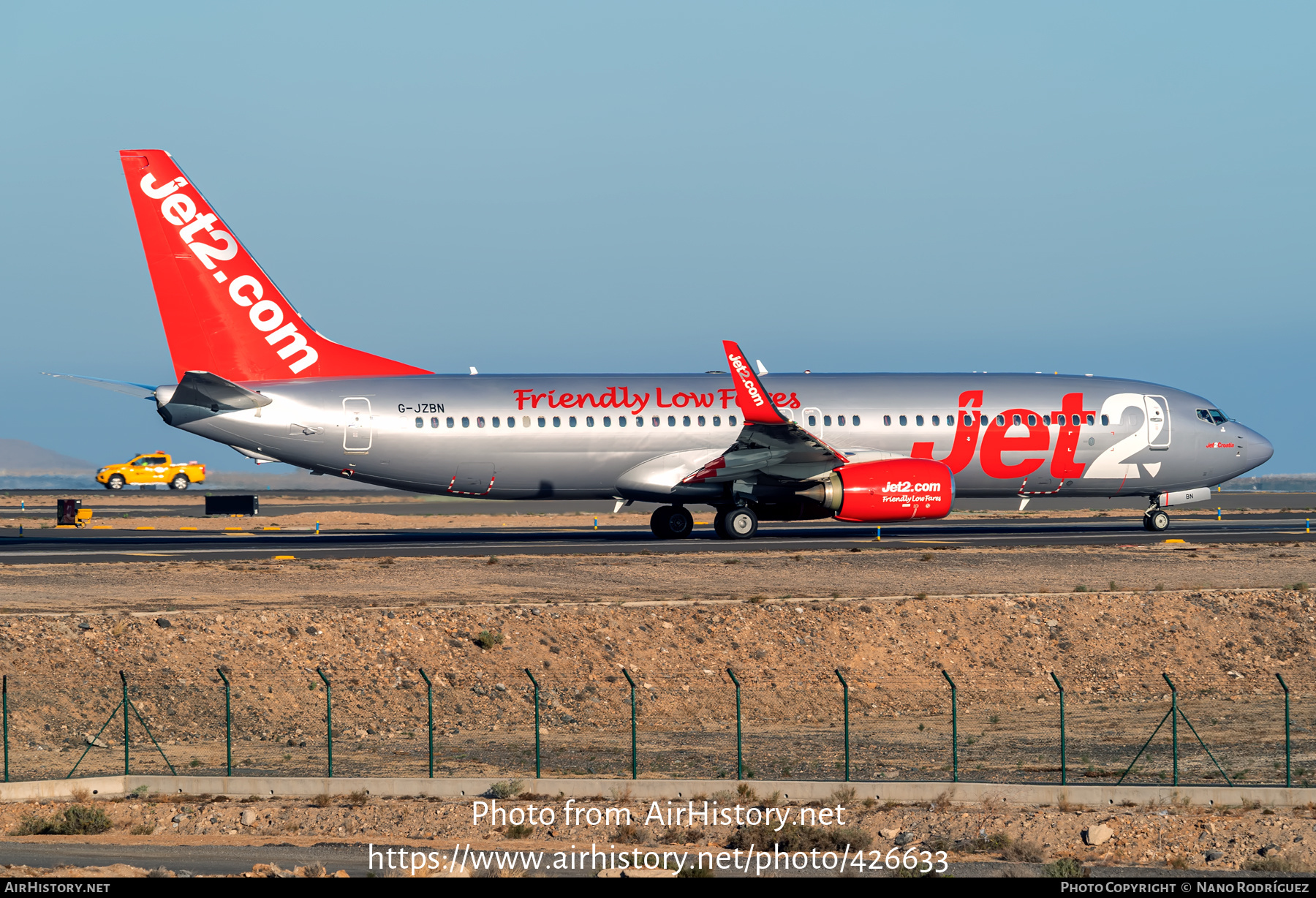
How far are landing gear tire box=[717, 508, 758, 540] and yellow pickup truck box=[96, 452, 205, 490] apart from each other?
215 feet

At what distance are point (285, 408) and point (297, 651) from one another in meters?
11.3

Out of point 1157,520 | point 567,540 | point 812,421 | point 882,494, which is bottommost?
point 567,540

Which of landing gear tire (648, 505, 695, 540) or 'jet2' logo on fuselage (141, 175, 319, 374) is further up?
'jet2' logo on fuselage (141, 175, 319, 374)

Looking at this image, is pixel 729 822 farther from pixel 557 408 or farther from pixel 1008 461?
pixel 1008 461

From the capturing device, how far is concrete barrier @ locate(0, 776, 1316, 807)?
19250 mm

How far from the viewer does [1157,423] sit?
42.9 metres

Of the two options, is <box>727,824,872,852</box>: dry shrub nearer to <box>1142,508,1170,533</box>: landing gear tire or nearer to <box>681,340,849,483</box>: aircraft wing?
<box>681,340,849,483</box>: aircraft wing

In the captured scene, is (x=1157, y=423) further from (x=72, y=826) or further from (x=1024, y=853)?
(x=72, y=826)

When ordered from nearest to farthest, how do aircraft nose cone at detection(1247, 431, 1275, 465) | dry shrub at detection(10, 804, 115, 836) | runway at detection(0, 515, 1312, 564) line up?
1. dry shrub at detection(10, 804, 115, 836)
2. runway at detection(0, 515, 1312, 564)
3. aircraft nose cone at detection(1247, 431, 1275, 465)

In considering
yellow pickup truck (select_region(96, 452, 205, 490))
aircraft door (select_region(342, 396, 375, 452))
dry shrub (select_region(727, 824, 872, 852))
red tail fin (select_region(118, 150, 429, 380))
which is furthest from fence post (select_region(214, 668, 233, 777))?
yellow pickup truck (select_region(96, 452, 205, 490))

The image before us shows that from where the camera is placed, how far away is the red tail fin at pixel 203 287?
3750cm

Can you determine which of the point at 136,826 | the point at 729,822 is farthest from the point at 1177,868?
the point at 136,826

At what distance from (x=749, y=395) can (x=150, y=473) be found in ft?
226

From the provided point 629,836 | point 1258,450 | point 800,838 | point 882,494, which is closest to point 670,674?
point 629,836
